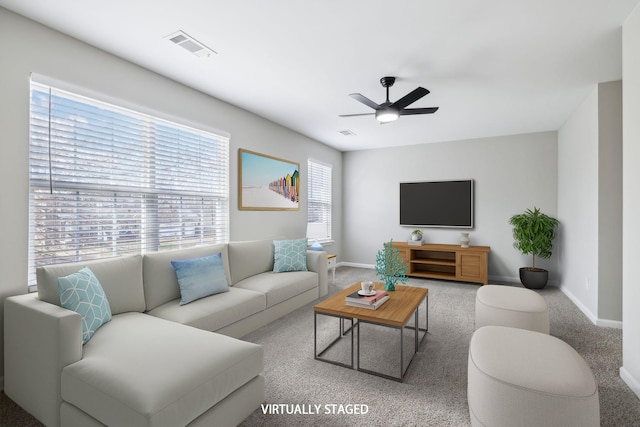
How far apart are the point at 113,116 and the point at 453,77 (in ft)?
10.6

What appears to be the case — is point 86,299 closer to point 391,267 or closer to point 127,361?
point 127,361

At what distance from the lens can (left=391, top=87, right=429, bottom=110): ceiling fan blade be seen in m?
2.75

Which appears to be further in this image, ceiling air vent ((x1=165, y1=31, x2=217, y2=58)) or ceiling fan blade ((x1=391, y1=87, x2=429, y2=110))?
ceiling fan blade ((x1=391, y1=87, x2=429, y2=110))

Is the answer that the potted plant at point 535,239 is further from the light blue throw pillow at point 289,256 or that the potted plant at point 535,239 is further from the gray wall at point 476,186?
the light blue throw pillow at point 289,256

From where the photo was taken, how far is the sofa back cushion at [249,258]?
3.50 m

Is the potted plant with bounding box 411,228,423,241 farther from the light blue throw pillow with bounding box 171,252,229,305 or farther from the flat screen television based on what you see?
the light blue throw pillow with bounding box 171,252,229,305

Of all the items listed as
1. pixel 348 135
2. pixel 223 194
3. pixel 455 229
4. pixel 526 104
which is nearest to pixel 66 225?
pixel 223 194

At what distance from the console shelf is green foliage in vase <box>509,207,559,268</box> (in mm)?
529

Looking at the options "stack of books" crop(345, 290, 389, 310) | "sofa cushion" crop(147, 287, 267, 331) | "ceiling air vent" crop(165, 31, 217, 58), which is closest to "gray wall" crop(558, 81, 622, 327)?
"stack of books" crop(345, 290, 389, 310)

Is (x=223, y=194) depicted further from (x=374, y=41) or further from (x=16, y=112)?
(x=374, y=41)

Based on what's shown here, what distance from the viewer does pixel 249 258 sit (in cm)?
370

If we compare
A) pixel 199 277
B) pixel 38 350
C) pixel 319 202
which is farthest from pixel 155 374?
pixel 319 202

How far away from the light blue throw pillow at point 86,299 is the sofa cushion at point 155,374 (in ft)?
0.25

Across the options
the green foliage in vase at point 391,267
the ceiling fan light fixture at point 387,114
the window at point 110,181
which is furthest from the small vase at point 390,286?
the window at point 110,181
